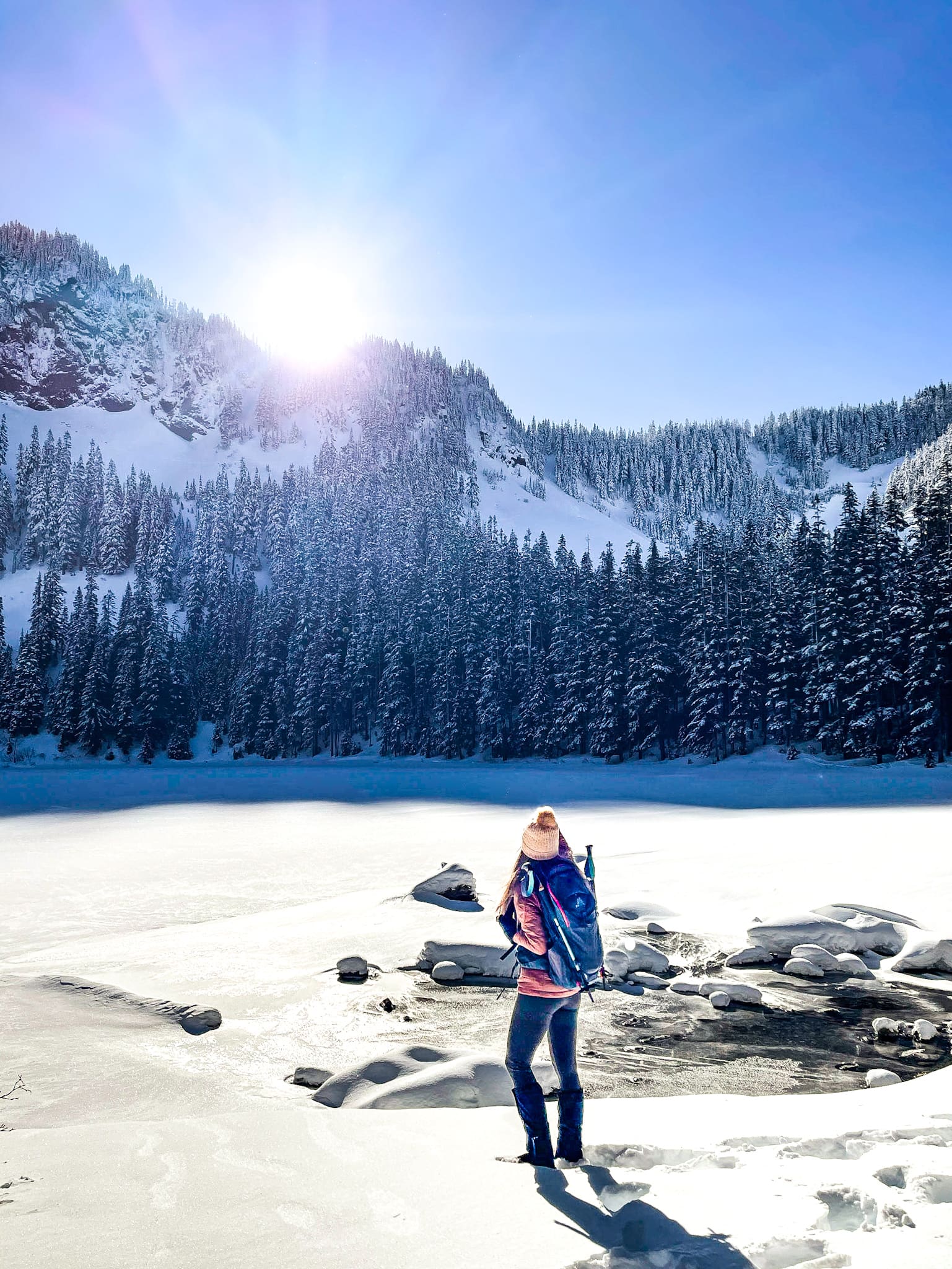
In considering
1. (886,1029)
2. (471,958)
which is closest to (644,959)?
(471,958)

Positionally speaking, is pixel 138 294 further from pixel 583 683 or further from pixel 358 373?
pixel 583 683

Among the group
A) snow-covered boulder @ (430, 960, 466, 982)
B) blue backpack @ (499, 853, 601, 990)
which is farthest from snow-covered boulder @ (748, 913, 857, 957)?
blue backpack @ (499, 853, 601, 990)

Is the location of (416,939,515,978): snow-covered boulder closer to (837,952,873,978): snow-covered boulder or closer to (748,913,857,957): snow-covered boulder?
(748,913,857,957): snow-covered boulder

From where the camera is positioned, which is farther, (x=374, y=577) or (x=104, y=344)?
(x=104, y=344)

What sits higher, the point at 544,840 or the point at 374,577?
the point at 374,577

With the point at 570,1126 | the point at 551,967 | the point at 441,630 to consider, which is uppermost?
the point at 441,630

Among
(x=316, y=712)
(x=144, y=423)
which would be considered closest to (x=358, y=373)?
(x=144, y=423)

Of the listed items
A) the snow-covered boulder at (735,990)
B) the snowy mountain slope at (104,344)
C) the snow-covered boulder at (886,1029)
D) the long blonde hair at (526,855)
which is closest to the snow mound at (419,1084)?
the long blonde hair at (526,855)

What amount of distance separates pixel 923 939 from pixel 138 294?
20009 cm

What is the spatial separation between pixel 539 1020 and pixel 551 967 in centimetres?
33

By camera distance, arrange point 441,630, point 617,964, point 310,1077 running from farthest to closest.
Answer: point 441,630, point 617,964, point 310,1077

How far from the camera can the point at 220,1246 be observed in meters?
2.87

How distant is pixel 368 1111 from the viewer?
15.3ft

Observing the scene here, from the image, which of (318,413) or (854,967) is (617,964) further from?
(318,413)
